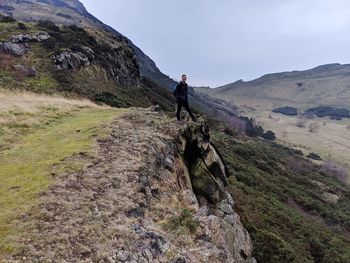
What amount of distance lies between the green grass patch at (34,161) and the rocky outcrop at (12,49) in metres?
27.4

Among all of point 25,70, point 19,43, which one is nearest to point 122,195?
point 25,70

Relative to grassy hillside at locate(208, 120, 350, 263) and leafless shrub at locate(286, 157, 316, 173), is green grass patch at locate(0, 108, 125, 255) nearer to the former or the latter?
grassy hillside at locate(208, 120, 350, 263)

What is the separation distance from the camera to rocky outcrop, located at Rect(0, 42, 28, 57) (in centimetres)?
4944

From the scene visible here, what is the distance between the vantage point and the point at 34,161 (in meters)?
16.9

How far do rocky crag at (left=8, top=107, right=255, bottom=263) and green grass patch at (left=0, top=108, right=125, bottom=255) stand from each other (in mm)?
451

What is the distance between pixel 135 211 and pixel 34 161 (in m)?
5.65

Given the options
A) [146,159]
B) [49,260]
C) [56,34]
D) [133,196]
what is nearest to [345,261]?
[146,159]

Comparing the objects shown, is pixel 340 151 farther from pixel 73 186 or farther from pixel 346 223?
pixel 73 186

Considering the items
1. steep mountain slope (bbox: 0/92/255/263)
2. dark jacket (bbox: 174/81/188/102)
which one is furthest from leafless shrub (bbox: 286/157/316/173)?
steep mountain slope (bbox: 0/92/255/263)

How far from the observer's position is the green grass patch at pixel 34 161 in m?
12.1

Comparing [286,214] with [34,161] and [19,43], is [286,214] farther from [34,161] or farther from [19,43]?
[19,43]

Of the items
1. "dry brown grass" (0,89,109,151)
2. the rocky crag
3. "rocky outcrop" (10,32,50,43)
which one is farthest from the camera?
"rocky outcrop" (10,32,50,43)

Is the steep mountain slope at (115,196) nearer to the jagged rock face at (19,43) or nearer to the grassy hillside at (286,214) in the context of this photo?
the grassy hillside at (286,214)

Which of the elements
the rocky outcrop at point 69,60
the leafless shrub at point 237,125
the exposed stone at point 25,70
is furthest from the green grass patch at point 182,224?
the leafless shrub at point 237,125
